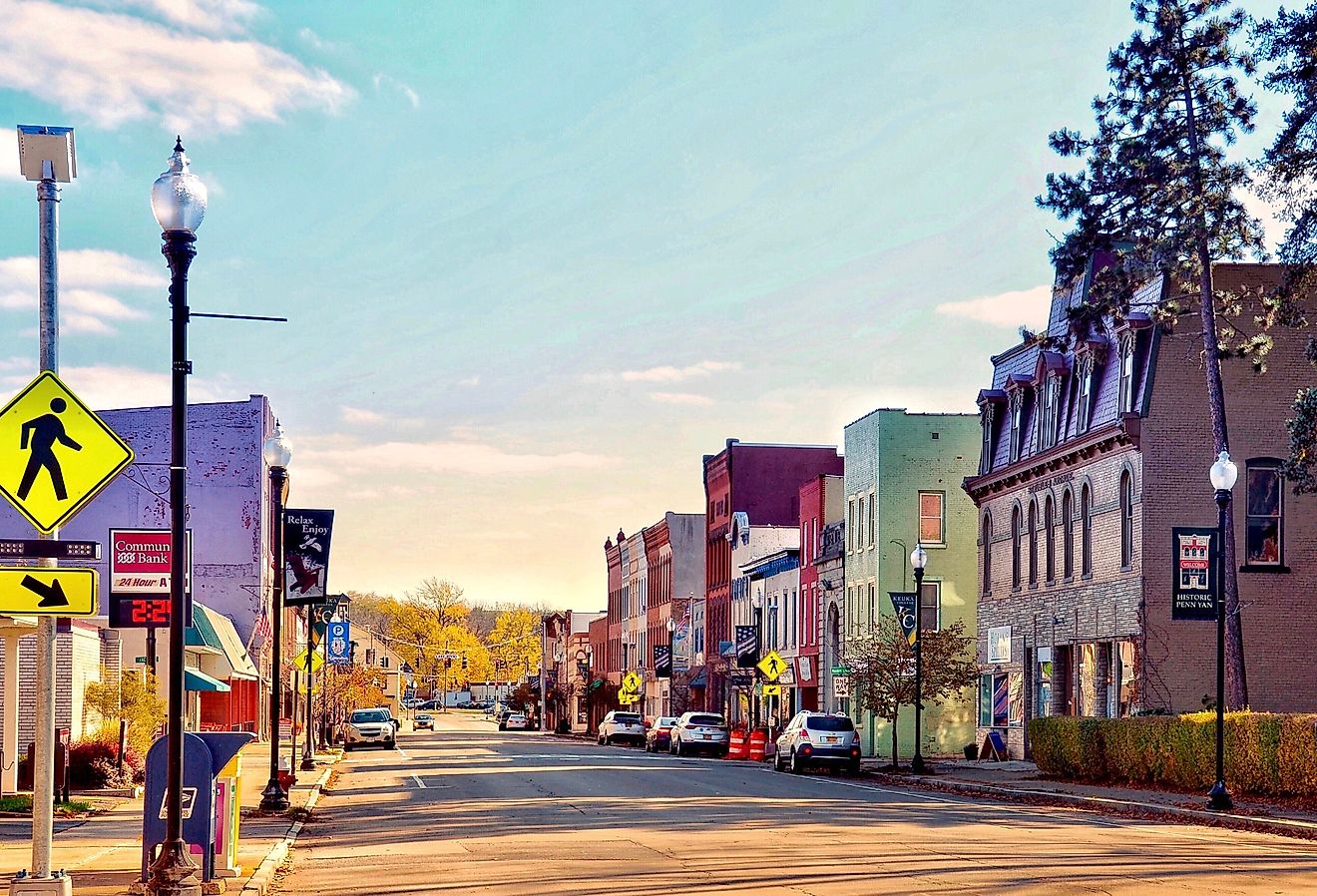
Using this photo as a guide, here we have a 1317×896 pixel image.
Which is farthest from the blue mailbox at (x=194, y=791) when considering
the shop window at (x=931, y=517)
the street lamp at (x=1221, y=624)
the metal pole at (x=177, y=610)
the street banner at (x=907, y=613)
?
the shop window at (x=931, y=517)

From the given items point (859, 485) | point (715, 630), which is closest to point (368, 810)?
point (859, 485)

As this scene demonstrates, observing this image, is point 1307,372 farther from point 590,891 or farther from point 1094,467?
point 590,891

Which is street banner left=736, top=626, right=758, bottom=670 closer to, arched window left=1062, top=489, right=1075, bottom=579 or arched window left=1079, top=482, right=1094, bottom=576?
arched window left=1062, top=489, right=1075, bottom=579

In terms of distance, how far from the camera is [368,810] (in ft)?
93.2

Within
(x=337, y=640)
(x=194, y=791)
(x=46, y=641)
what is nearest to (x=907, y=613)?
(x=337, y=640)

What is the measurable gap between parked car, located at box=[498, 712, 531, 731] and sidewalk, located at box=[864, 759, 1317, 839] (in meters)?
79.7

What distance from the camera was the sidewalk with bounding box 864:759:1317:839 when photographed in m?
25.2

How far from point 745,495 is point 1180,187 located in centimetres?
4922

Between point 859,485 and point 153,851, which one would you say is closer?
point 153,851

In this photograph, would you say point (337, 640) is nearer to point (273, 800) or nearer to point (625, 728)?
point (625, 728)

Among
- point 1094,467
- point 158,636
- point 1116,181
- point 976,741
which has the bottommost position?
point 976,741

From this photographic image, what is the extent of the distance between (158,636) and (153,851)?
107 ft

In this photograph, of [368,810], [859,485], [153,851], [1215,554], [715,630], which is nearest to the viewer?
[153,851]

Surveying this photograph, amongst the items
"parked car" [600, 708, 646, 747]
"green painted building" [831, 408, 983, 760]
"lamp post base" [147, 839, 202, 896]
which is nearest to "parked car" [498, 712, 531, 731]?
"parked car" [600, 708, 646, 747]
